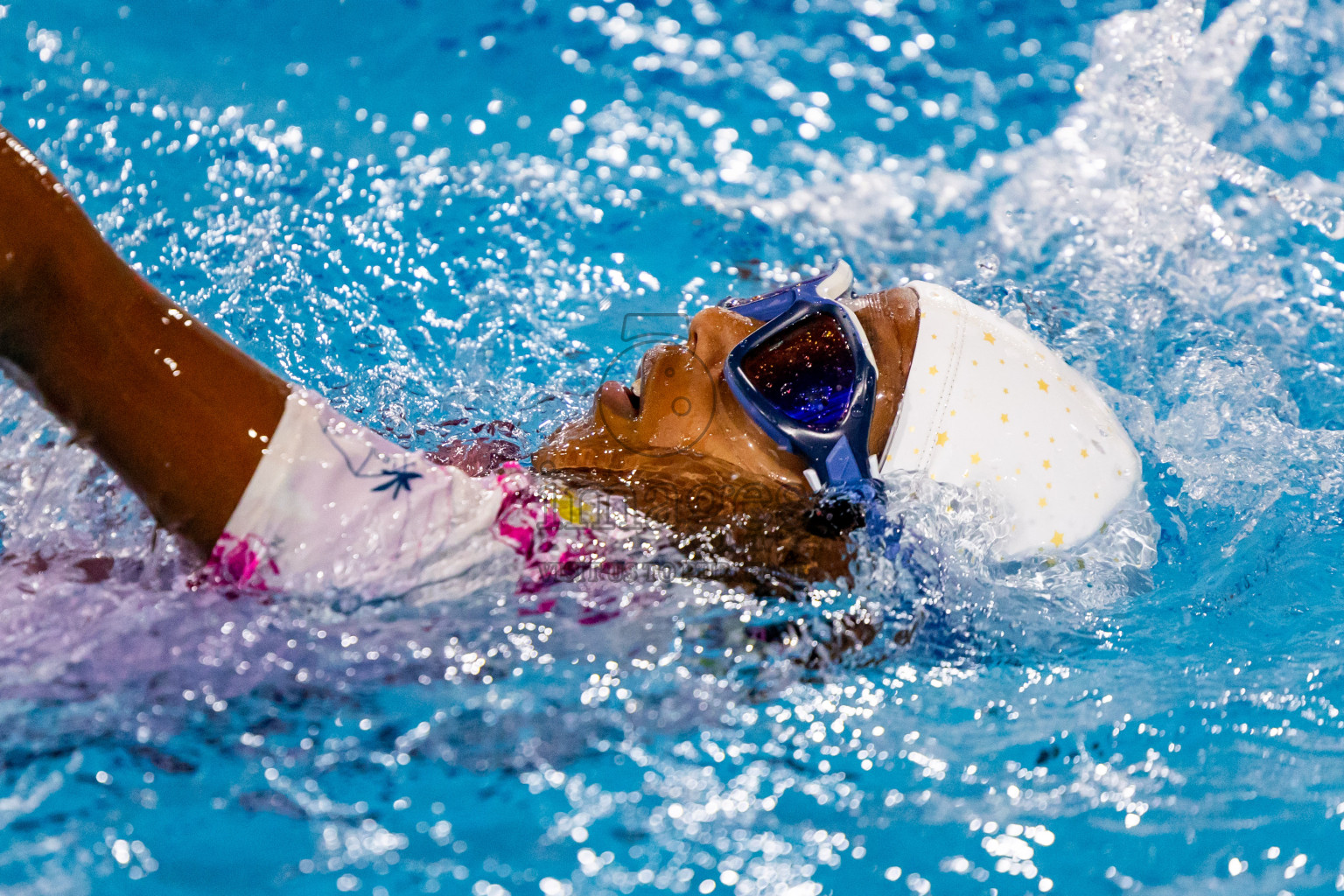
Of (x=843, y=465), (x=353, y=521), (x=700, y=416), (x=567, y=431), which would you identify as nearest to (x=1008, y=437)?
(x=843, y=465)

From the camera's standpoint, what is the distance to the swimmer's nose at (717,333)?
260cm

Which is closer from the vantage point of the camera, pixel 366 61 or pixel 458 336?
pixel 458 336

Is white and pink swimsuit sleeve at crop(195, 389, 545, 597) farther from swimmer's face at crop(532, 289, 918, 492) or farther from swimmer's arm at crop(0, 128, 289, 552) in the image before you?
swimmer's face at crop(532, 289, 918, 492)

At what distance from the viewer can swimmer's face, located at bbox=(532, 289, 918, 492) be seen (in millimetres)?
2502

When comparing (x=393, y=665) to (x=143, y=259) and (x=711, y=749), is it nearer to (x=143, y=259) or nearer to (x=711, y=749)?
(x=711, y=749)

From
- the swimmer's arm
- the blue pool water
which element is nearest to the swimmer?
the swimmer's arm

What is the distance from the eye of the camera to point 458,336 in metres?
3.88

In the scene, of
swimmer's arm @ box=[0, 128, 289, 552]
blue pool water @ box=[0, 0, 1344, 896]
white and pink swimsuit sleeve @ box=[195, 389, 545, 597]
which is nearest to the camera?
swimmer's arm @ box=[0, 128, 289, 552]

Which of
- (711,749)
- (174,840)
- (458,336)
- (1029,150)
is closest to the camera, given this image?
(174,840)

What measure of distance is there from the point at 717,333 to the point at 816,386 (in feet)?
1.02

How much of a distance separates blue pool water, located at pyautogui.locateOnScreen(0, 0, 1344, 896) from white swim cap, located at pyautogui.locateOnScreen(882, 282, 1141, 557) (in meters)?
0.16

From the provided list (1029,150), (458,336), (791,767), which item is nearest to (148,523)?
(791,767)

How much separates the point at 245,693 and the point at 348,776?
0.81ft

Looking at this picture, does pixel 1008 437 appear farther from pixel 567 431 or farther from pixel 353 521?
pixel 353 521
